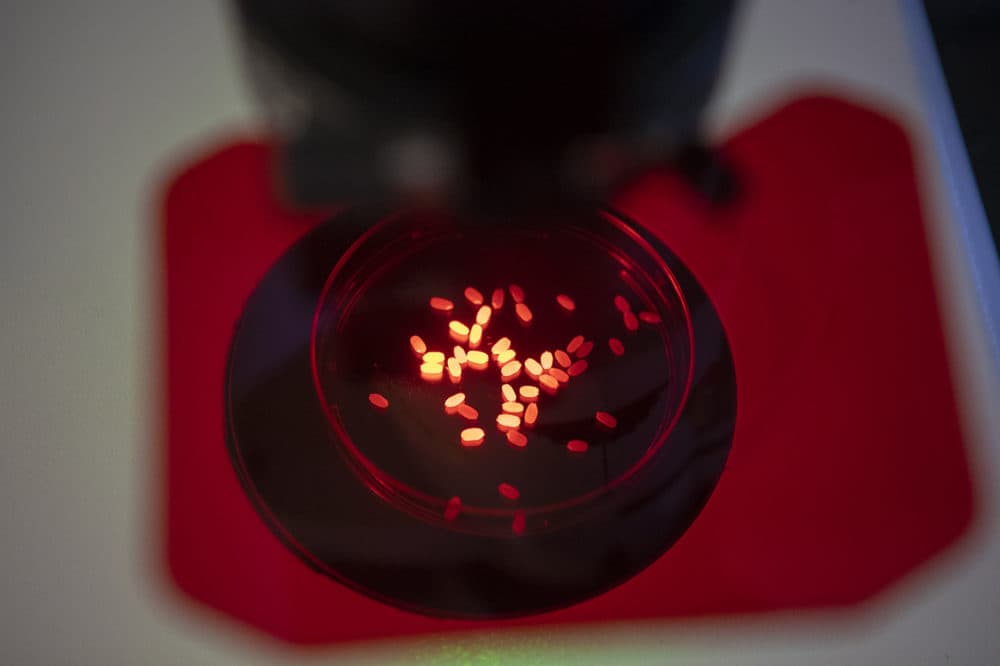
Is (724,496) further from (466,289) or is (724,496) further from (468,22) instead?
(468,22)

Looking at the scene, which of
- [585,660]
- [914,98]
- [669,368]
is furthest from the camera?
[914,98]

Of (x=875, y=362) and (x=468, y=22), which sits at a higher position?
(x=468, y=22)

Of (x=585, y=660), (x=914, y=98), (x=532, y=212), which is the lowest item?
(x=585, y=660)

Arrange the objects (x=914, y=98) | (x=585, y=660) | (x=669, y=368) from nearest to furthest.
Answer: (x=585, y=660), (x=669, y=368), (x=914, y=98)

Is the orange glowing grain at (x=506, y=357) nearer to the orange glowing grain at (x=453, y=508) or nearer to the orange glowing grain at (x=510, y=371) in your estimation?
the orange glowing grain at (x=510, y=371)

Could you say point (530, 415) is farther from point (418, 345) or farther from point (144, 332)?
point (144, 332)

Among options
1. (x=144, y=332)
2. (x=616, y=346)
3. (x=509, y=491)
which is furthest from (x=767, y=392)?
(x=144, y=332)

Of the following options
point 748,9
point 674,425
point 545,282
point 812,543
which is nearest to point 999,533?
point 812,543
